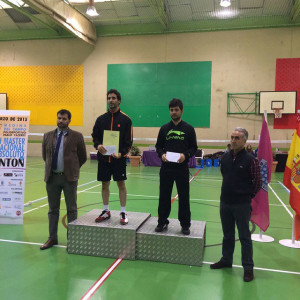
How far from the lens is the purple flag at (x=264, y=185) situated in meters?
4.29

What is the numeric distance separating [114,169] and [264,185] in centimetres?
218

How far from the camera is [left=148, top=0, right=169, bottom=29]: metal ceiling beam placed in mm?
13484

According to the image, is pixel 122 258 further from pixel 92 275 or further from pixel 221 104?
pixel 221 104

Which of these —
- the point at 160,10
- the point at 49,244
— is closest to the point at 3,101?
the point at 160,10

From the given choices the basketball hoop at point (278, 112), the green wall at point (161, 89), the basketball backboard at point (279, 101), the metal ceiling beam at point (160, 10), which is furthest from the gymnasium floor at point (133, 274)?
the metal ceiling beam at point (160, 10)

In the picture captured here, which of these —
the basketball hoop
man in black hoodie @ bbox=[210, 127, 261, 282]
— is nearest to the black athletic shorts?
man in black hoodie @ bbox=[210, 127, 261, 282]

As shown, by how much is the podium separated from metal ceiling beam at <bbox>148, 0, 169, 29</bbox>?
38.9 ft

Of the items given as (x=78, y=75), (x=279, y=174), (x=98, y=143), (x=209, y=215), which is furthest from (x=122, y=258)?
(x=78, y=75)

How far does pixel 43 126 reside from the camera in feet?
57.3

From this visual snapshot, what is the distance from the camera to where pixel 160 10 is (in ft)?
46.8

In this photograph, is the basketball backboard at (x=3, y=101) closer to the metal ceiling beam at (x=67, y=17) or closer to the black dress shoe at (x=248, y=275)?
the metal ceiling beam at (x=67, y=17)

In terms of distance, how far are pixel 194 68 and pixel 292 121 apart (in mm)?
5649

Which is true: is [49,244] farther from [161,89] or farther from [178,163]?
[161,89]

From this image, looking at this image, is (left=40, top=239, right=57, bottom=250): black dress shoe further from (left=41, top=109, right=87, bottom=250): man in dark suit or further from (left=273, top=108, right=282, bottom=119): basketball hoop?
(left=273, top=108, right=282, bottom=119): basketball hoop
